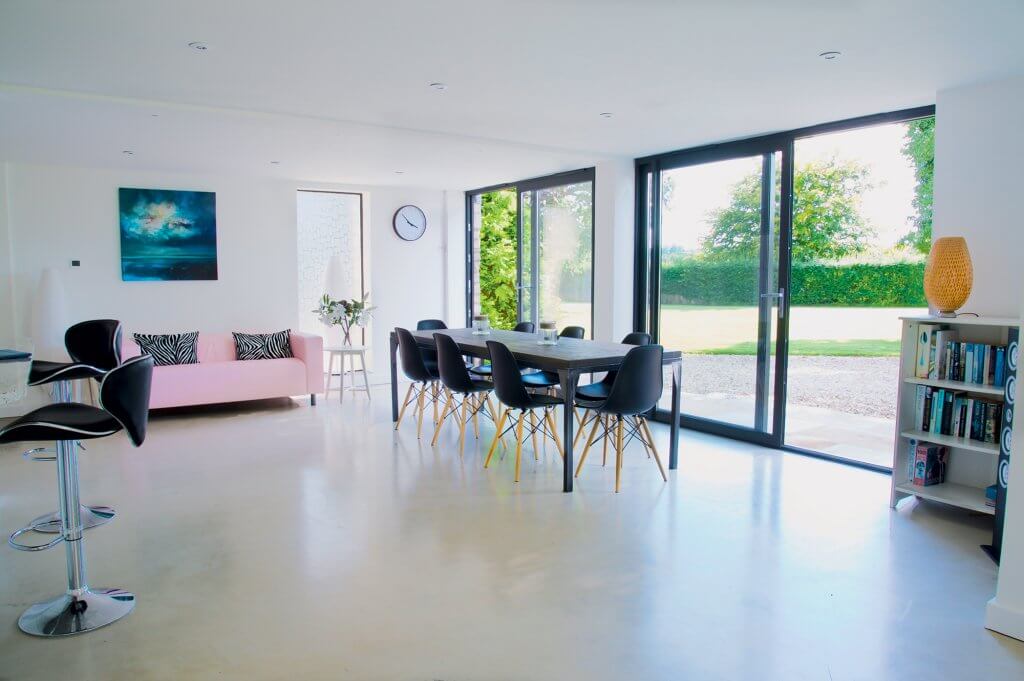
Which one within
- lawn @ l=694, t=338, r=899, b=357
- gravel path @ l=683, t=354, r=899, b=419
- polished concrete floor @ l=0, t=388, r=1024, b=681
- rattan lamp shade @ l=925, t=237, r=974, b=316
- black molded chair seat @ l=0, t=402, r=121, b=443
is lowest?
polished concrete floor @ l=0, t=388, r=1024, b=681

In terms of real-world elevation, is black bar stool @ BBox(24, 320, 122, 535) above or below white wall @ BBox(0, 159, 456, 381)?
below

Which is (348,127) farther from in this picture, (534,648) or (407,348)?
(534,648)

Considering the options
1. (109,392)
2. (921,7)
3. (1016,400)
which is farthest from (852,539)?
(109,392)

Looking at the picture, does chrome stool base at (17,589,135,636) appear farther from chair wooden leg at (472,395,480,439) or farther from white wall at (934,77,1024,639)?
white wall at (934,77,1024,639)

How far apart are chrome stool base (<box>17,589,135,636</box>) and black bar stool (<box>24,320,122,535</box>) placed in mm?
983

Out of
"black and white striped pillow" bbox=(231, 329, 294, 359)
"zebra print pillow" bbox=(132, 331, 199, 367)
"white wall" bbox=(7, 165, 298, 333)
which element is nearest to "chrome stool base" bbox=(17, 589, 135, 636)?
"zebra print pillow" bbox=(132, 331, 199, 367)

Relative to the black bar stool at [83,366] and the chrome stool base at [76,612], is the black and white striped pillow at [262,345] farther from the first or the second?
the chrome stool base at [76,612]

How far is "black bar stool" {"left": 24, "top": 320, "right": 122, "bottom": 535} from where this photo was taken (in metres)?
3.59

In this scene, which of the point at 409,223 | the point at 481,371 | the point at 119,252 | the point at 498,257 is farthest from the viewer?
the point at 498,257

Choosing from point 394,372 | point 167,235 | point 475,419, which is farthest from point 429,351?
point 167,235

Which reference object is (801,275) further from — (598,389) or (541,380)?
(541,380)

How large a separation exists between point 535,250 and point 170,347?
12.8ft

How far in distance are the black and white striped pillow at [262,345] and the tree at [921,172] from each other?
5.77 metres

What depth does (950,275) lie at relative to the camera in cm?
370
